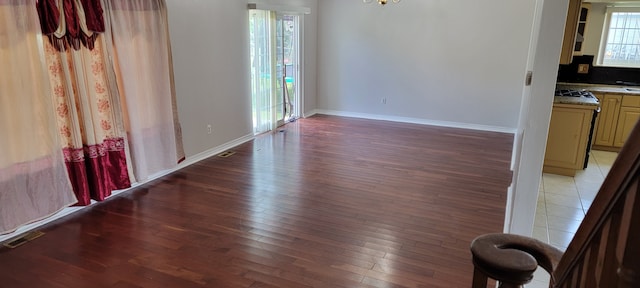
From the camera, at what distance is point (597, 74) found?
6.51 m

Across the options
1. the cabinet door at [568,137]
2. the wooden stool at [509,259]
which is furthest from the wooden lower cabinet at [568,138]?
the wooden stool at [509,259]

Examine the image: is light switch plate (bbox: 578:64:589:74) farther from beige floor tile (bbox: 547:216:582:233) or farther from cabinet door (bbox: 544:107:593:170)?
beige floor tile (bbox: 547:216:582:233)

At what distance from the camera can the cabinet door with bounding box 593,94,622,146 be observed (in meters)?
5.90

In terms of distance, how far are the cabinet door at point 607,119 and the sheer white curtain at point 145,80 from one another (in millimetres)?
5818

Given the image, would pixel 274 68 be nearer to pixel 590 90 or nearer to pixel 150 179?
pixel 150 179

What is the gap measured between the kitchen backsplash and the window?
4.4 inches

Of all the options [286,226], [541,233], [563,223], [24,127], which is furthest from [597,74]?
[24,127]

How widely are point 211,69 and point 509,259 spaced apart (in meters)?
4.95

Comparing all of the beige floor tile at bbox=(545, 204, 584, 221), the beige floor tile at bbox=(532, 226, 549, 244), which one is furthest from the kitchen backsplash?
the beige floor tile at bbox=(532, 226, 549, 244)

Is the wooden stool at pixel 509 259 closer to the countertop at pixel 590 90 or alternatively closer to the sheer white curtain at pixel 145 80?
the sheer white curtain at pixel 145 80

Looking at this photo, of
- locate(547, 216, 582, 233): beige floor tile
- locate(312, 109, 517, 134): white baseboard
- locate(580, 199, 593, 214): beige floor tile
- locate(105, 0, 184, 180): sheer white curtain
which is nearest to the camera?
locate(547, 216, 582, 233): beige floor tile

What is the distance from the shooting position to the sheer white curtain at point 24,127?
313 centimetres

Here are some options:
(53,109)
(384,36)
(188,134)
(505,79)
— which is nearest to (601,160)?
(505,79)

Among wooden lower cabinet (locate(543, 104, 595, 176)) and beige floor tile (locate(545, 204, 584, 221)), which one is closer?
beige floor tile (locate(545, 204, 584, 221))
